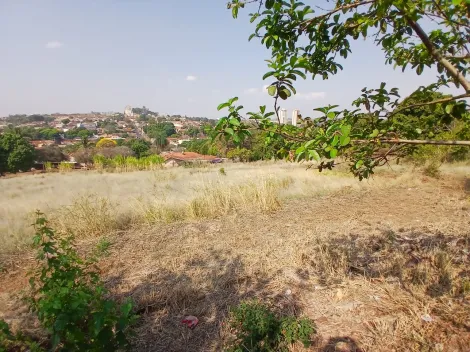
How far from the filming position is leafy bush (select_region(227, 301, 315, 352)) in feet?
5.84

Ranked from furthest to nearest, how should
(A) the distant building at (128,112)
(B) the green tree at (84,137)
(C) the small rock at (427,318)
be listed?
(A) the distant building at (128,112)
(B) the green tree at (84,137)
(C) the small rock at (427,318)

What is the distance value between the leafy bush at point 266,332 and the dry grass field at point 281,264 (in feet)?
0.51

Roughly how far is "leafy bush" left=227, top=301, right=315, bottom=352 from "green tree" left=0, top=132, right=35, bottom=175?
33.7 meters

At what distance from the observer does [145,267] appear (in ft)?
10.2

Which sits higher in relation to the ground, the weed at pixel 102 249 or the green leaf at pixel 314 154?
the green leaf at pixel 314 154

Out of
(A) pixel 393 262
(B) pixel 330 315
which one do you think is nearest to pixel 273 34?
(B) pixel 330 315

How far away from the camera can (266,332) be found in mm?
1829

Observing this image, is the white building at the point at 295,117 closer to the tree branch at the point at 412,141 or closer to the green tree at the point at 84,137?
the tree branch at the point at 412,141

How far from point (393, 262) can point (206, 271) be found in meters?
1.94

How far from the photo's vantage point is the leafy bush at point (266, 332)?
1.78 metres

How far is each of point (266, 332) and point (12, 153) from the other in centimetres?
3434

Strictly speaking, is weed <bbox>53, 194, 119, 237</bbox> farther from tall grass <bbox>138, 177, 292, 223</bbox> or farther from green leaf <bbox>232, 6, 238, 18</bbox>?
green leaf <bbox>232, 6, 238, 18</bbox>

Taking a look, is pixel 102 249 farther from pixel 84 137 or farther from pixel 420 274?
pixel 84 137

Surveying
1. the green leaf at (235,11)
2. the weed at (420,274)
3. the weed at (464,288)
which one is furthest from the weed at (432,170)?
the green leaf at (235,11)
